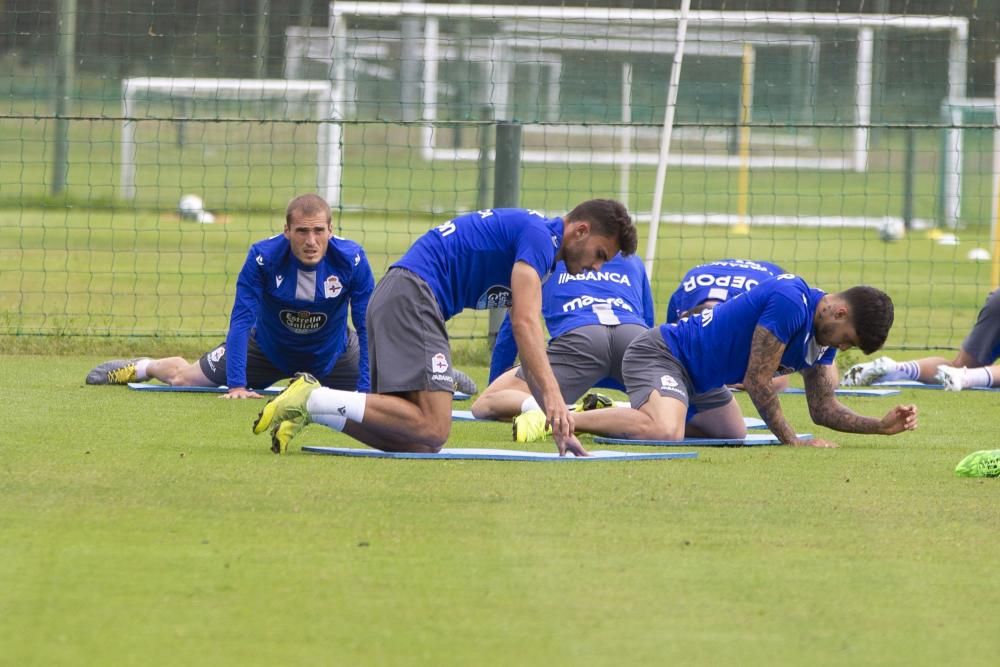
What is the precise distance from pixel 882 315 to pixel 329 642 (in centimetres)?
385

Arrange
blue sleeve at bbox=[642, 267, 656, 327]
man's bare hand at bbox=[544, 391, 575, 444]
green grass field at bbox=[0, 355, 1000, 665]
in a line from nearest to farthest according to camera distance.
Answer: green grass field at bbox=[0, 355, 1000, 665]
man's bare hand at bbox=[544, 391, 575, 444]
blue sleeve at bbox=[642, 267, 656, 327]

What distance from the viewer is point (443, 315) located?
22.8 feet

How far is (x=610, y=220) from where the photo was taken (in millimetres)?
6465

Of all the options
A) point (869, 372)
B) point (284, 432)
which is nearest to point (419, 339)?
point (284, 432)

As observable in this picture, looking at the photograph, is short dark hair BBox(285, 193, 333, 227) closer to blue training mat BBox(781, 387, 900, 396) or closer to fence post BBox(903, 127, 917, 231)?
blue training mat BBox(781, 387, 900, 396)

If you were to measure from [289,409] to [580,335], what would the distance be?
2.17 meters

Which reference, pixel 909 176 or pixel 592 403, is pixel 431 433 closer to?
pixel 592 403

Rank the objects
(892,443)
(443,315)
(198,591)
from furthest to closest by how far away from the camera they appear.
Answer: (892,443) < (443,315) < (198,591)

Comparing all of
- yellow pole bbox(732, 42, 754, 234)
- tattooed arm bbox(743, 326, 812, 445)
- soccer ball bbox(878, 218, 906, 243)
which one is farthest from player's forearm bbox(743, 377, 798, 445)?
yellow pole bbox(732, 42, 754, 234)

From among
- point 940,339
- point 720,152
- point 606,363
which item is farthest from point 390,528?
point 720,152

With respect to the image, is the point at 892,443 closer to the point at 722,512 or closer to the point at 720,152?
the point at 722,512

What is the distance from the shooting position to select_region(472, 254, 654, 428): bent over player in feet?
27.9

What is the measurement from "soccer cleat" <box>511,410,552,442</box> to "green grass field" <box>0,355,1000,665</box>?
0.94m

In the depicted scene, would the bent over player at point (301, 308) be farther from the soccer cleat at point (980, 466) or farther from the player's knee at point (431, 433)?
the soccer cleat at point (980, 466)
